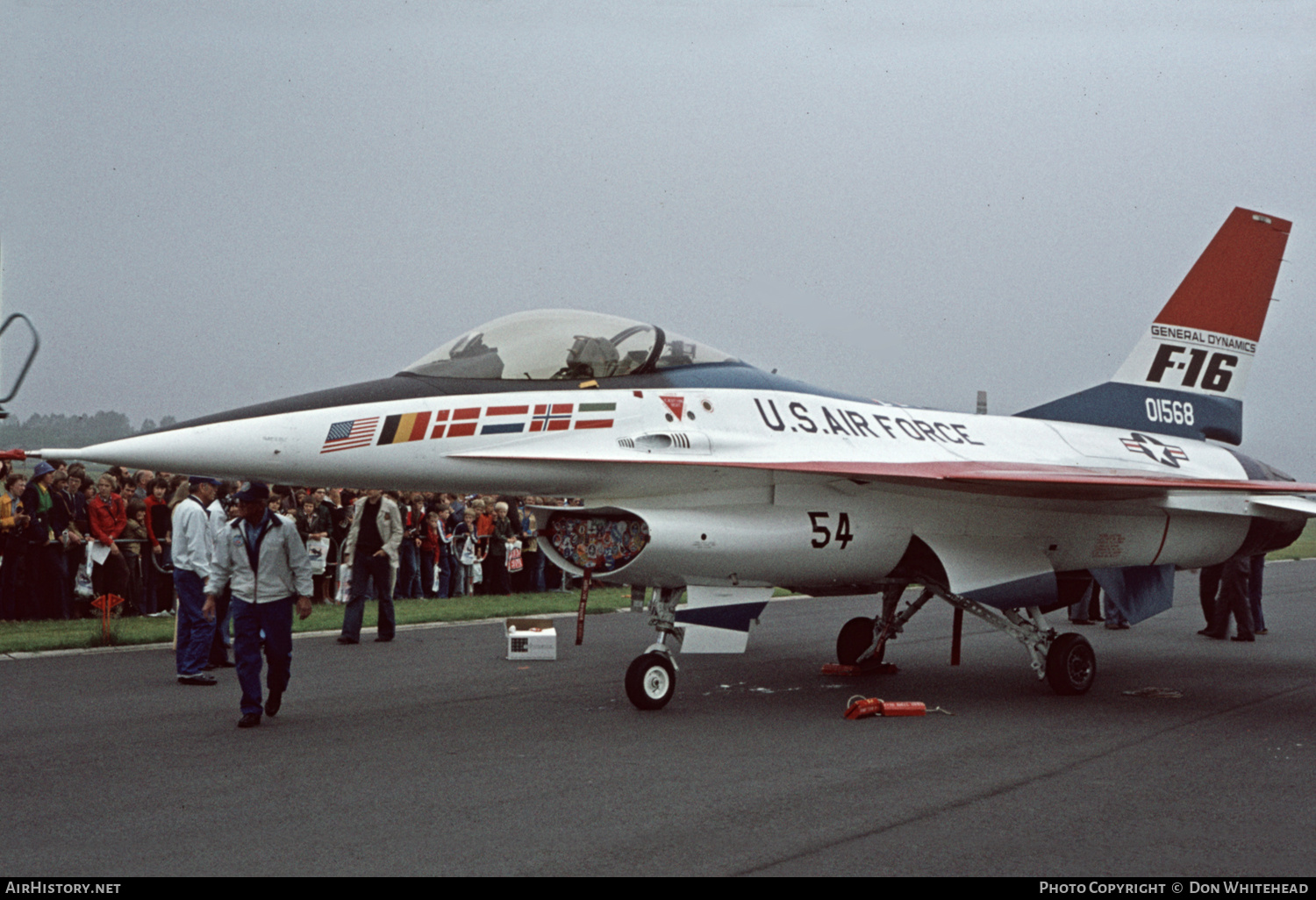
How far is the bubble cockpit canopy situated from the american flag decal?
0.73m

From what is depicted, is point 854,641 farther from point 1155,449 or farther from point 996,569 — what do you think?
point 1155,449

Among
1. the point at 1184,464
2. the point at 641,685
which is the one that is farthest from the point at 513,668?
the point at 1184,464

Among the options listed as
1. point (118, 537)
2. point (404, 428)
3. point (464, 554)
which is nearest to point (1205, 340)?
point (404, 428)

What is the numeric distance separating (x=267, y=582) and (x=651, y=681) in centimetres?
288

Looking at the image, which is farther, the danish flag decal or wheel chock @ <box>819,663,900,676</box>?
the danish flag decal

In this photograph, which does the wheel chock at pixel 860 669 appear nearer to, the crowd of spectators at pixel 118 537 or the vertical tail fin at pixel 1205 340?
the vertical tail fin at pixel 1205 340

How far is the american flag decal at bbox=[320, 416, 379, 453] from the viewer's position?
7793 mm

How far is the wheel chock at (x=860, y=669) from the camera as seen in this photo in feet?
36.1

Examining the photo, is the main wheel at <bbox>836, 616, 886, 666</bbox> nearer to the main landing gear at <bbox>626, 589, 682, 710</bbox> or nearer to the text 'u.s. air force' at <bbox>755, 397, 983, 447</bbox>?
the text 'u.s. air force' at <bbox>755, 397, 983, 447</bbox>

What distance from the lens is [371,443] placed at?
25.9 ft

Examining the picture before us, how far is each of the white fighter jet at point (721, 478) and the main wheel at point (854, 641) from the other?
13 centimetres

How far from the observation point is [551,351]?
858 cm

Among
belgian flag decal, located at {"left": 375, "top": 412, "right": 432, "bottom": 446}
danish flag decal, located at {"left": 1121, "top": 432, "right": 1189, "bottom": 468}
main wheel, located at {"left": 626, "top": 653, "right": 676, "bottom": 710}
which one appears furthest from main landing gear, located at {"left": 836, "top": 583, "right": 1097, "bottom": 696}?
belgian flag decal, located at {"left": 375, "top": 412, "right": 432, "bottom": 446}

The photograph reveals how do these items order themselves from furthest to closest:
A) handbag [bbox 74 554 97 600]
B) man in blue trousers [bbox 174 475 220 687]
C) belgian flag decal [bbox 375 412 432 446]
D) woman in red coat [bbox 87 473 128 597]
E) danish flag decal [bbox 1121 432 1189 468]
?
handbag [bbox 74 554 97 600]
woman in red coat [bbox 87 473 128 597]
danish flag decal [bbox 1121 432 1189 468]
man in blue trousers [bbox 174 475 220 687]
belgian flag decal [bbox 375 412 432 446]
